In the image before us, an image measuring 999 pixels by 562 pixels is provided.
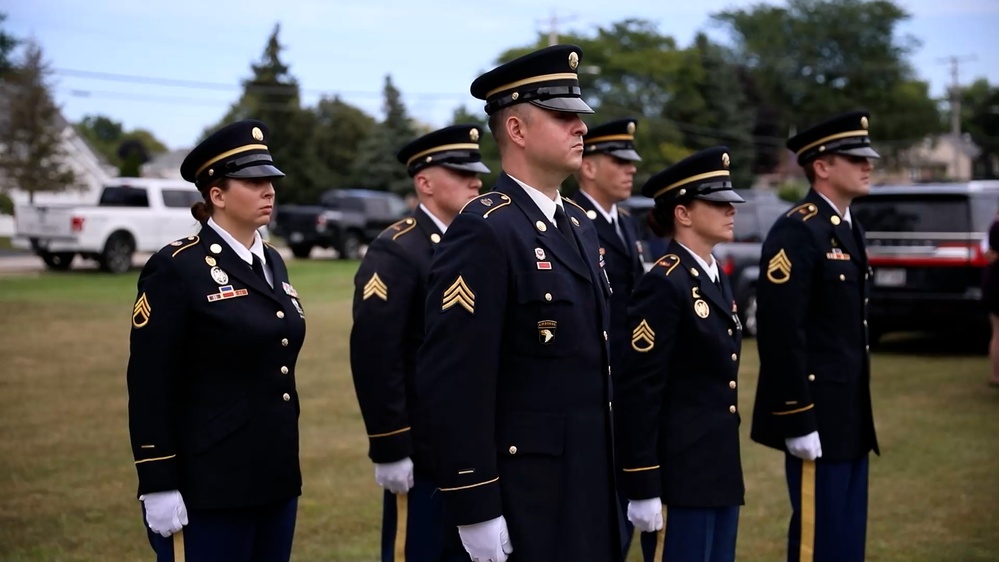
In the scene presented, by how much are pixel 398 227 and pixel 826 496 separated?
7.89 ft

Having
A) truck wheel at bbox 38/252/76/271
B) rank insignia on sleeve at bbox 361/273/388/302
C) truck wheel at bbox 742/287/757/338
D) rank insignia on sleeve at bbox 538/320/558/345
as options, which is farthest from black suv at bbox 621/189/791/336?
truck wheel at bbox 38/252/76/271

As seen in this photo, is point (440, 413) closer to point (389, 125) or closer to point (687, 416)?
point (687, 416)

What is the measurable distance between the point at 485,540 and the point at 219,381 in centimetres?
135

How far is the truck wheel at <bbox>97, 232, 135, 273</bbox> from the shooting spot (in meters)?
25.5

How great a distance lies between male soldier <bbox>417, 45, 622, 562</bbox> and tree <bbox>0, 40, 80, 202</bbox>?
129ft

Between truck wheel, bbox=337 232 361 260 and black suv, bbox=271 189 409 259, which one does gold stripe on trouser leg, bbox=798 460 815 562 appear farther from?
truck wheel, bbox=337 232 361 260

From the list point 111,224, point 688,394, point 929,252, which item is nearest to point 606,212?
point 688,394

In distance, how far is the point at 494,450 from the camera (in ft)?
10.6

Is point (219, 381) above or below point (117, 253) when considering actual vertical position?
above

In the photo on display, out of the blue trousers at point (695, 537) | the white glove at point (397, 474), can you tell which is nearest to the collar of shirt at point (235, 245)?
the white glove at point (397, 474)

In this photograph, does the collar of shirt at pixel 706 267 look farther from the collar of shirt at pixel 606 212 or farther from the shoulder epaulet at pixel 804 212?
the collar of shirt at pixel 606 212

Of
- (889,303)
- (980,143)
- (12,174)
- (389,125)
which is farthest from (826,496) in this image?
(980,143)

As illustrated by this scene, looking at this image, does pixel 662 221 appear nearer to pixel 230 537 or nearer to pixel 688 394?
pixel 688 394

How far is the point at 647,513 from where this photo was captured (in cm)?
413
